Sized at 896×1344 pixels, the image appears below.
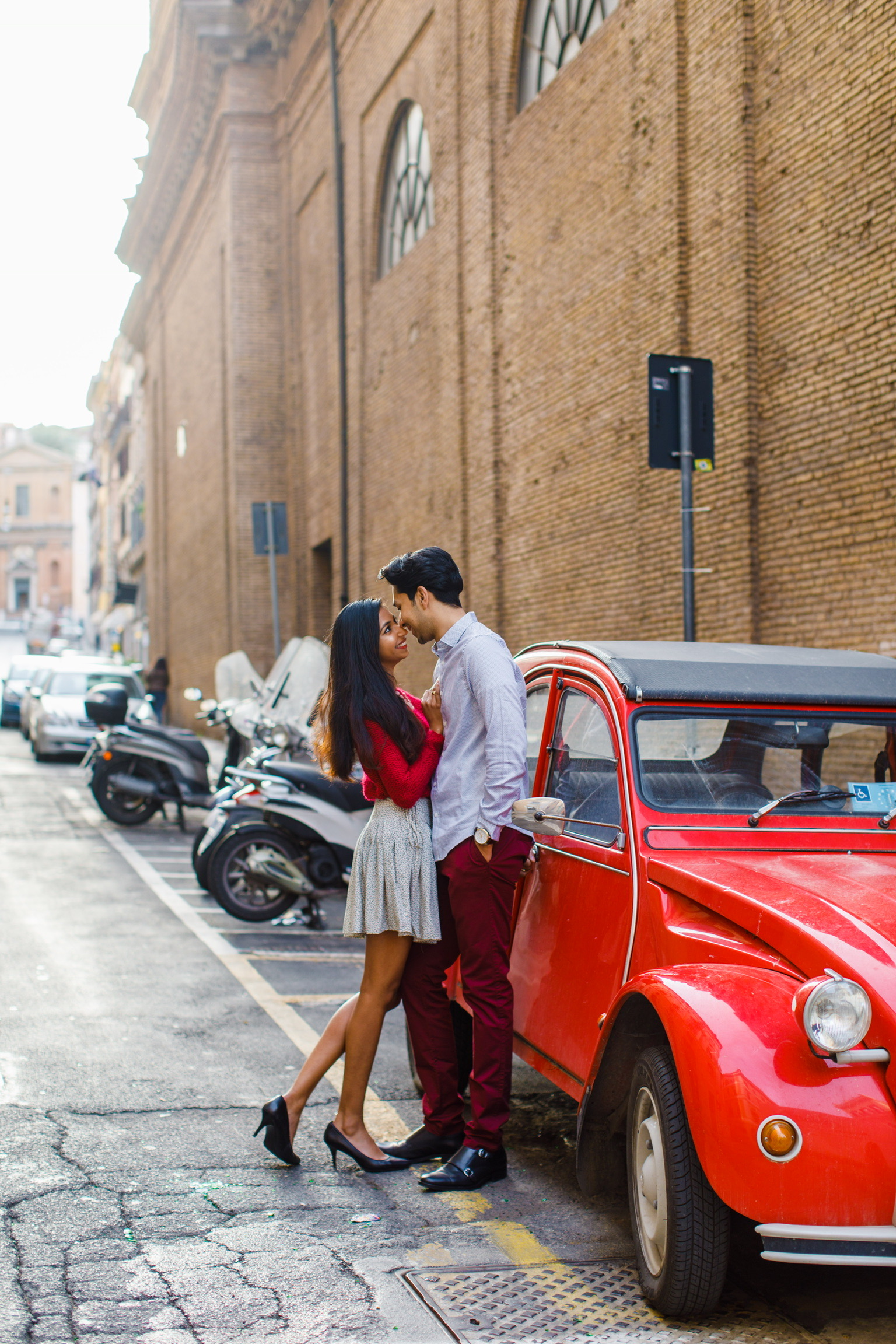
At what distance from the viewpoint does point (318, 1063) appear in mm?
4539

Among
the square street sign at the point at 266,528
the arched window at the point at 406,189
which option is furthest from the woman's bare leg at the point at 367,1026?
the arched window at the point at 406,189

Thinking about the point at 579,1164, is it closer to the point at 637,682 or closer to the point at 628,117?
the point at 637,682

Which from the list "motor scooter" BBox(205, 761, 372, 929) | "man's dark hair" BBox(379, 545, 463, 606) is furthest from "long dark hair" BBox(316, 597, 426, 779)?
"motor scooter" BBox(205, 761, 372, 929)

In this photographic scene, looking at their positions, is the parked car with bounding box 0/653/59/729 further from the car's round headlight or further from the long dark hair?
the car's round headlight

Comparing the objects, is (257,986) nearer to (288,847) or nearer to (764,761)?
(288,847)

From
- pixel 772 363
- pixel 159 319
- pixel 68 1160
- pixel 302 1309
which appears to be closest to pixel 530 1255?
pixel 302 1309

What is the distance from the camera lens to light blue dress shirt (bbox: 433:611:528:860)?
4234 mm

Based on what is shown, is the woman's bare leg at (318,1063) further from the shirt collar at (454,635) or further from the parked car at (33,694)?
the parked car at (33,694)

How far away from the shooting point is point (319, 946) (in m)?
8.84

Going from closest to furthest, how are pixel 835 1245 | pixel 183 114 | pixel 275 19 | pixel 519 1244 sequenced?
pixel 835 1245 < pixel 519 1244 < pixel 275 19 < pixel 183 114

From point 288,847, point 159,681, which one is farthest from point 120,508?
point 288,847

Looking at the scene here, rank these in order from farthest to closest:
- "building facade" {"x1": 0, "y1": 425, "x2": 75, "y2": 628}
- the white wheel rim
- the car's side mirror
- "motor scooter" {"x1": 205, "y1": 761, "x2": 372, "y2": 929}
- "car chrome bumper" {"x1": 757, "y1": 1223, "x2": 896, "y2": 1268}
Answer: "building facade" {"x1": 0, "y1": 425, "x2": 75, "y2": 628}, "motor scooter" {"x1": 205, "y1": 761, "x2": 372, "y2": 929}, the car's side mirror, the white wheel rim, "car chrome bumper" {"x1": 757, "y1": 1223, "x2": 896, "y2": 1268}

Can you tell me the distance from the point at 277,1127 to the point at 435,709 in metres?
1.47

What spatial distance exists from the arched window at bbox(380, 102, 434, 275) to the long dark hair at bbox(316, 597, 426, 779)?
15098mm
